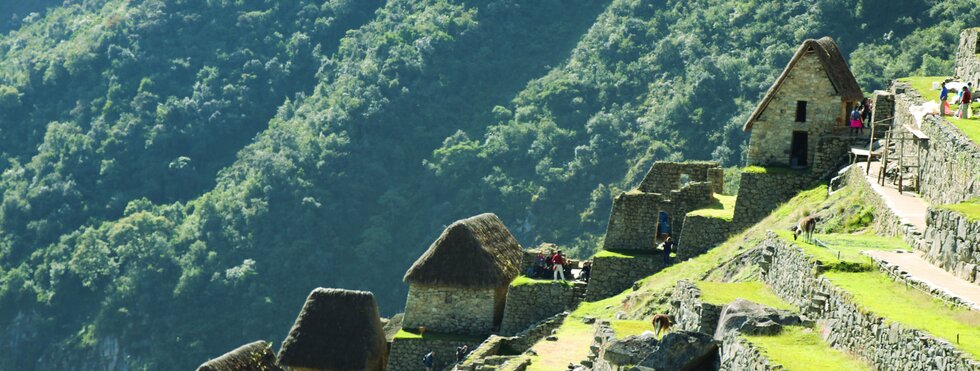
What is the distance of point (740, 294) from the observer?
1156 inches

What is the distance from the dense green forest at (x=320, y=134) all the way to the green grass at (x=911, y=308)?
6027cm

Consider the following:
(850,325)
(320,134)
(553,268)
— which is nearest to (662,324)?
(850,325)

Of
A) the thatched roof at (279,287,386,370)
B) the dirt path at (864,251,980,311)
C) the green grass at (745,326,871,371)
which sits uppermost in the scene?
the dirt path at (864,251,980,311)

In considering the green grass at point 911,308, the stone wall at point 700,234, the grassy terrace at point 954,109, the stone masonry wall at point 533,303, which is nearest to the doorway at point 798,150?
the stone wall at point 700,234

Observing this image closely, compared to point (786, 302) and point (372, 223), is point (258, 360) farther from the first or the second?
point (372, 223)

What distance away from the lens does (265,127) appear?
140 meters

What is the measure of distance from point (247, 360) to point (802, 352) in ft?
73.9

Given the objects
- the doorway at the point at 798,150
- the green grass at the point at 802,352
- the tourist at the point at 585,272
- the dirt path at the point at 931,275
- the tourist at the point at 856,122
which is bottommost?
the tourist at the point at 585,272

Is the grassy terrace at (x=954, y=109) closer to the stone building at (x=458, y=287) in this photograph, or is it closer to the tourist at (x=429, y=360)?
the stone building at (x=458, y=287)

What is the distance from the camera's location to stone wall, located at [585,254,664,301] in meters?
43.6

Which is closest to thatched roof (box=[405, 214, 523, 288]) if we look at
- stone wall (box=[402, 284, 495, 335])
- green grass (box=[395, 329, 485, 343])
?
stone wall (box=[402, 284, 495, 335])

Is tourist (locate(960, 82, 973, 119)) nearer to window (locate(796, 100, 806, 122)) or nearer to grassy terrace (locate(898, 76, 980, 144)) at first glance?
grassy terrace (locate(898, 76, 980, 144))

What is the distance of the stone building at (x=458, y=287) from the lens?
46.2 meters

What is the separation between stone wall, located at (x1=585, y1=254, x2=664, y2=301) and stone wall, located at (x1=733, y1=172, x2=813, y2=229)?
2.78 meters
